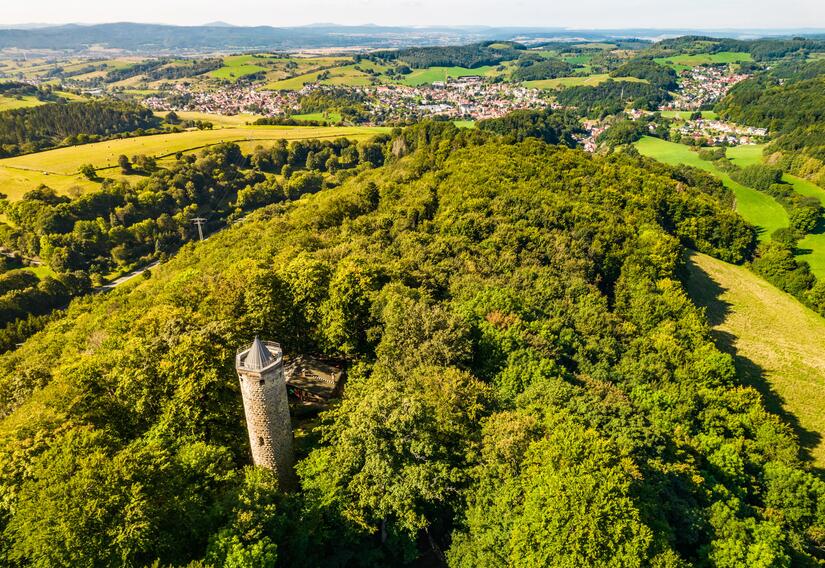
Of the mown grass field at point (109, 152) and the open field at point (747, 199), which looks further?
the mown grass field at point (109, 152)

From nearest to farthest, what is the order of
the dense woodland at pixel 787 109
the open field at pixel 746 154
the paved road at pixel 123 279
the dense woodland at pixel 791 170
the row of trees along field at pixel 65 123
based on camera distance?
the dense woodland at pixel 791 170, the paved road at pixel 123 279, the open field at pixel 746 154, the row of trees along field at pixel 65 123, the dense woodland at pixel 787 109

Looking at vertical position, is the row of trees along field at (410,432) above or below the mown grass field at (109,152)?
above

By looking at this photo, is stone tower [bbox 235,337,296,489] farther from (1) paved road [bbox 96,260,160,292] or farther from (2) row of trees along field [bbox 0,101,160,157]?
Answer: (2) row of trees along field [bbox 0,101,160,157]

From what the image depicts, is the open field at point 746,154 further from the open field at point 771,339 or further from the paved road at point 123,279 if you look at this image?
the paved road at point 123,279

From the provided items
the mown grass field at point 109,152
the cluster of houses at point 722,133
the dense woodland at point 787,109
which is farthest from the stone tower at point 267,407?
the dense woodland at point 787,109

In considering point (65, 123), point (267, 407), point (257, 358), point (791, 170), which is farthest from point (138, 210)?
point (791, 170)

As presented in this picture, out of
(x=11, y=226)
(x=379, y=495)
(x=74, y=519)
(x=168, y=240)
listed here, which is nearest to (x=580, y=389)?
(x=379, y=495)

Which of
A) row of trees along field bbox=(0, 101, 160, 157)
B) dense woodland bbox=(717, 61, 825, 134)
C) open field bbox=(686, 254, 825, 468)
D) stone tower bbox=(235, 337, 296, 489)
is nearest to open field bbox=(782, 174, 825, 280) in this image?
open field bbox=(686, 254, 825, 468)

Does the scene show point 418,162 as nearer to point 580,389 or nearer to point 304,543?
point 580,389
